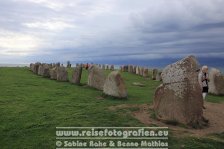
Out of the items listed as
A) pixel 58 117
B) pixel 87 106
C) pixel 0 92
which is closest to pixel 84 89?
pixel 0 92

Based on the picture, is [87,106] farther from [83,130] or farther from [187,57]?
[187,57]

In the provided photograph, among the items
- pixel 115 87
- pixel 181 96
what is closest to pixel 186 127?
pixel 181 96

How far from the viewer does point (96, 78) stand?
3120 cm

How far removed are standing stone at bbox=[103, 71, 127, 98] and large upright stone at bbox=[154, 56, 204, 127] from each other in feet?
18.0

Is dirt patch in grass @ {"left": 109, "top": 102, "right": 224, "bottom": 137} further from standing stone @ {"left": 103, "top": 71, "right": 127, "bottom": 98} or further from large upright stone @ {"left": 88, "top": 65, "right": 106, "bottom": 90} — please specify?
large upright stone @ {"left": 88, "top": 65, "right": 106, "bottom": 90}

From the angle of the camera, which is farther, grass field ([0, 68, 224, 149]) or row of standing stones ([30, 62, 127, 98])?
row of standing stones ([30, 62, 127, 98])

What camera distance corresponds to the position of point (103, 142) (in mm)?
16719

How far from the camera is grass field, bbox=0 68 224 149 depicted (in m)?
16.8

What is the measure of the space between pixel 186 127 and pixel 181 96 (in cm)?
158

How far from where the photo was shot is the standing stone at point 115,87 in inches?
1023

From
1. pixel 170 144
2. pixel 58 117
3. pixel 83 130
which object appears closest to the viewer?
pixel 170 144

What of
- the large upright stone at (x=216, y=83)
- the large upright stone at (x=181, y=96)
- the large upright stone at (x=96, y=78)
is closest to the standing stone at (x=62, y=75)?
the large upright stone at (x=96, y=78)

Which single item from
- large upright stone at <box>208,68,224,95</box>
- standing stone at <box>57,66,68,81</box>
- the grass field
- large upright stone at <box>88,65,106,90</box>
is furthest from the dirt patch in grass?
standing stone at <box>57,66,68,81</box>

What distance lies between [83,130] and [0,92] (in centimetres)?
1165
